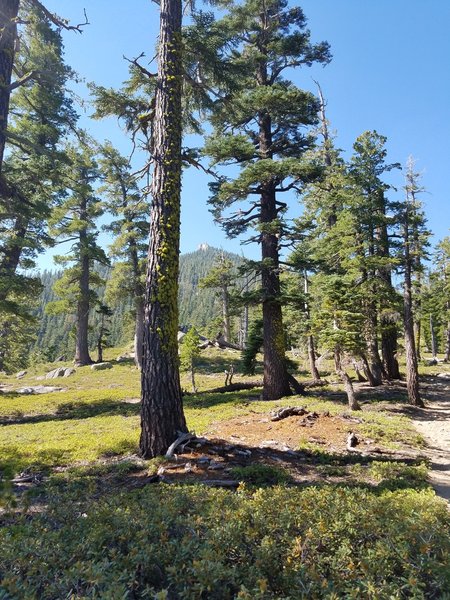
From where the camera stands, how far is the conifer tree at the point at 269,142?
14047 mm

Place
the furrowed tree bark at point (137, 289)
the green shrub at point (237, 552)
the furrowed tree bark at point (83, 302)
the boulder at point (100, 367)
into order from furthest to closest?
the furrowed tree bark at point (83, 302) → the boulder at point (100, 367) → the furrowed tree bark at point (137, 289) → the green shrub at point (237, 552)

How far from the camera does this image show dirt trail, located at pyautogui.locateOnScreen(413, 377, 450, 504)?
6.49 meters

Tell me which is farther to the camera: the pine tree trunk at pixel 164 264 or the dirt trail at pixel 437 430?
the pine tree trunk at pixel 164 264

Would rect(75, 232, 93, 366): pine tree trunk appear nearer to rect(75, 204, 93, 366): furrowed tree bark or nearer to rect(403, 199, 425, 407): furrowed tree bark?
rect(75, 204, 93, 366): furrowed tree bark

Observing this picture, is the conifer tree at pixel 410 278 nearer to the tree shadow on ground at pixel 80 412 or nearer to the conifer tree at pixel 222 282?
the tree shadow on ground at pixel 80 412

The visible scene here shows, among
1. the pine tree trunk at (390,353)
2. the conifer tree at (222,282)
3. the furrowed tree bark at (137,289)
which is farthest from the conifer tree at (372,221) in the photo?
the furrowed tree bark at (137,289)

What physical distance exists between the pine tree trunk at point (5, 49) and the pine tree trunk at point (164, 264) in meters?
3.03

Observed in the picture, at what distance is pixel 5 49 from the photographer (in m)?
7.41

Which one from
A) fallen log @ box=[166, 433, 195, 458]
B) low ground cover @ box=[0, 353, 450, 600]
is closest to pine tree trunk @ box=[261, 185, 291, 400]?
low ground cover @ box=[0, 353, 450, 600]

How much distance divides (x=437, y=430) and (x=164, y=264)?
9.85 meters

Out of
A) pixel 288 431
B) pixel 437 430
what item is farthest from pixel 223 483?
pixel 437 430

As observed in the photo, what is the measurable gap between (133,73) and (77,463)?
378 inches

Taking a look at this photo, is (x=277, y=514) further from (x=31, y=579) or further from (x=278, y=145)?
(x=278, y=145)

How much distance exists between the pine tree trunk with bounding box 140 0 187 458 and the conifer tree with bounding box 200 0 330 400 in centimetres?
607
